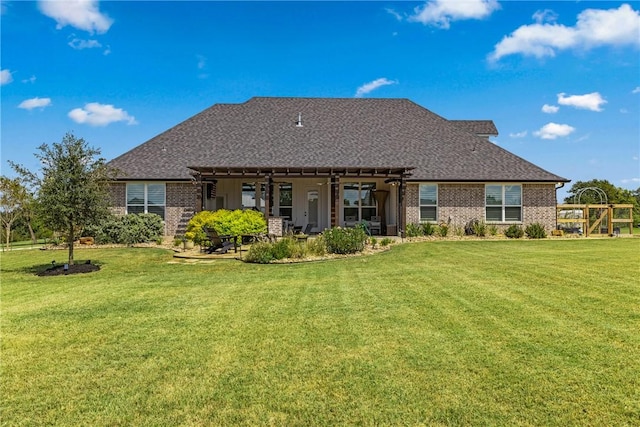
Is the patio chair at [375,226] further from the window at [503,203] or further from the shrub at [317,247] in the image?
the shrub at [317,247]

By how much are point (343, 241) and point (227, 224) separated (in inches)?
204

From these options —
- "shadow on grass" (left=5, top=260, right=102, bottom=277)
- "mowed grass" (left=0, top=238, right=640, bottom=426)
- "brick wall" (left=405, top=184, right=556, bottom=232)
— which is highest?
"brick wall" (left=405, top=184, right=556, bottom=232)

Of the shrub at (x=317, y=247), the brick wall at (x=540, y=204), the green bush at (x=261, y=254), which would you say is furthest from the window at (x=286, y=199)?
the brick wall at (x=540, y=204)

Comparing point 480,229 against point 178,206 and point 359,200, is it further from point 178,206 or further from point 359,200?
point 178,206

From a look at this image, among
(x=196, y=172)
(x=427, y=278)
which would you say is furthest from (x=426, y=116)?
(x=427, y=278)

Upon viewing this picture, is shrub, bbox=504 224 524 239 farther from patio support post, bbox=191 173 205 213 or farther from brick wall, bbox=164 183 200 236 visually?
brick wall, bbox=164 183 200 236

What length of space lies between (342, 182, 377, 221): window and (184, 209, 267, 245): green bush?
7.07 m

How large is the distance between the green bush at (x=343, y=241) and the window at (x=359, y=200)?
29.8 ft

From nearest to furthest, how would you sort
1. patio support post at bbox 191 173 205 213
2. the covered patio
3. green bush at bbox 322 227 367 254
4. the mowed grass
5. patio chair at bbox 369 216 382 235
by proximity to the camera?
the mowed grass → green bush at bbox 322 227 367 254 → patio support post at bbox 191 173 205 213 → patio chair at bbox 369 216 382 235 → the covered patio

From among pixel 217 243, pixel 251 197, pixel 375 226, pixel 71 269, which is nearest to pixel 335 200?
pixel 375 226

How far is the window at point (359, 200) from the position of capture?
2331 centimetres

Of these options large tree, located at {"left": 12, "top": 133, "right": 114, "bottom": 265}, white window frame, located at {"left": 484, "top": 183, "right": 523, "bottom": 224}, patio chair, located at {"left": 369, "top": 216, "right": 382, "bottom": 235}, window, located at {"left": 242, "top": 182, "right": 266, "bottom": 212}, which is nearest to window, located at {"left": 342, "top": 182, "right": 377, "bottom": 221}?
patio chair, located at {"left": 369, "top": 216, "right": 382, "bottom": 235}

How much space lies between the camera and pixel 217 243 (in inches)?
582

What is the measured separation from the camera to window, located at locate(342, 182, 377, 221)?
23312 mm
